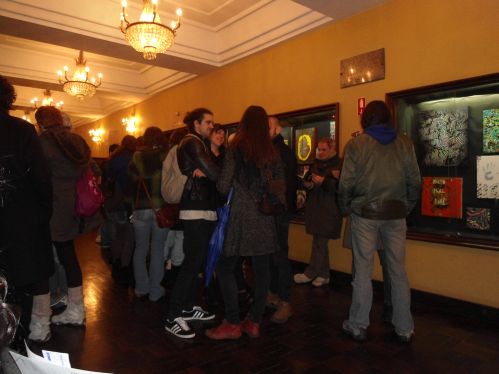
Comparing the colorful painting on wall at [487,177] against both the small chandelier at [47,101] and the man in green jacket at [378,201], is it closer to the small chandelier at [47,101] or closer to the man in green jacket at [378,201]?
the man in green jacket at [378,201]

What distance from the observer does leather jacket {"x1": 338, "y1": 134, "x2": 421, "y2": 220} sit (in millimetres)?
2463

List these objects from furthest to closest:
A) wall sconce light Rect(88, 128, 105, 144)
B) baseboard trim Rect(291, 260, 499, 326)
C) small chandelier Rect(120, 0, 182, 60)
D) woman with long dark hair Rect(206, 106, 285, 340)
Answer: wall sconce light Rect(88, 128, 105, 144) < small chandelier Rect(120, 0, 182, 60) < baseboard trim Rect(291, 260, 499, 326) < woman with long dark hair Rect(206, 106, 285, 340)

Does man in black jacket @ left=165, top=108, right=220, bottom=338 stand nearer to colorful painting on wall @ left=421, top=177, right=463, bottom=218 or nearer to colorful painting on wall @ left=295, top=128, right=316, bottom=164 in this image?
colorful painting on wall @ left=421, top=177, right=463, bottom=218

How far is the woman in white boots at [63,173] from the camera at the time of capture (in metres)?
2.55

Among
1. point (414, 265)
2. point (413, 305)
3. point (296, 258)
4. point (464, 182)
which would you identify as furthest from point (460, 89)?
point (296, 258)

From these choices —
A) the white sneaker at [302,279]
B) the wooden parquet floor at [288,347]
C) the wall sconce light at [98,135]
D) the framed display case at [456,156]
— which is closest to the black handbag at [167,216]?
the wooden parquet floor at [288,347]

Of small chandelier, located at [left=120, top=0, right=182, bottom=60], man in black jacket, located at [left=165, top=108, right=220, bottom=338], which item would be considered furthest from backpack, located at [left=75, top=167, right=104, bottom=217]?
small chandelier, located at [left=120, top=0, right=182, bottom=60]

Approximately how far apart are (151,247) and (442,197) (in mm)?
2710

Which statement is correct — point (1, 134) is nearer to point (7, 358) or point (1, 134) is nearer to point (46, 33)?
point (7, 358)

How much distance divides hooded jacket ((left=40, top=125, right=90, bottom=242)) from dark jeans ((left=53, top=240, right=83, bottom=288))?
6 cm

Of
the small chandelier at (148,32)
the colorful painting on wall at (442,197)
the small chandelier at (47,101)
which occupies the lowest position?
the colorful painting on wall at (442,197)

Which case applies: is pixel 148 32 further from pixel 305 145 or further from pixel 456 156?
pixel 456 156

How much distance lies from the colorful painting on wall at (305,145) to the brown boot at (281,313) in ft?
7.55

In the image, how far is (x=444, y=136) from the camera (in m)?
3.45
